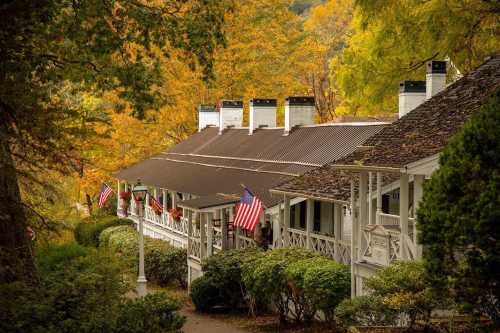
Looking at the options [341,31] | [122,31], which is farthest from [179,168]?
[341,31]

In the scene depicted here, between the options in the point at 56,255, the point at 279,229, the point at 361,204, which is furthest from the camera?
the point at 279,229

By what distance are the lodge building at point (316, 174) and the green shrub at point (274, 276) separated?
4.05 feet

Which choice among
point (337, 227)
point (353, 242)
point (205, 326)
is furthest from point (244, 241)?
point (353, 242)

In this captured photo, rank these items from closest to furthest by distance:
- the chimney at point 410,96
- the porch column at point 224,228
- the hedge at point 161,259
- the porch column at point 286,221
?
the chimney at point 410,96
the porch column at point 286,221
the porch column at point 224,228
the hedge at point 161,259

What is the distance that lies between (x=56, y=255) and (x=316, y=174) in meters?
9.84

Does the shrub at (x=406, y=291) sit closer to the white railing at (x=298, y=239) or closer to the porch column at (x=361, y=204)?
the porch column at (x=361, y=204)

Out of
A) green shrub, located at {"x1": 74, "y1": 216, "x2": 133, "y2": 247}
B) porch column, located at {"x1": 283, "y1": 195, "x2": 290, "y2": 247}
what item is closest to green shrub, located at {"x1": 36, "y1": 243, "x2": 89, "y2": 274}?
porch column, located at {"x1": 283, "y1": 195, "x2": 290, "y2": 247}

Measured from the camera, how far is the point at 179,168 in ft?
150

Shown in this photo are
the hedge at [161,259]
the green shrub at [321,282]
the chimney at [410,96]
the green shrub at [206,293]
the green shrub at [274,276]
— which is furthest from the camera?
the hedge at [161,259]

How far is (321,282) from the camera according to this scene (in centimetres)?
2364

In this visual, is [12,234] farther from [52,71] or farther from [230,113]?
[230,113]

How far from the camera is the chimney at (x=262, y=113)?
42906 mm

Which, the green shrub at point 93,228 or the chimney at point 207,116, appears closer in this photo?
the green shrub at point 93,228

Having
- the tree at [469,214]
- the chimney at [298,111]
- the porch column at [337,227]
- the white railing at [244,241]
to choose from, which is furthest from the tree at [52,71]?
the chimney at [298,111]
